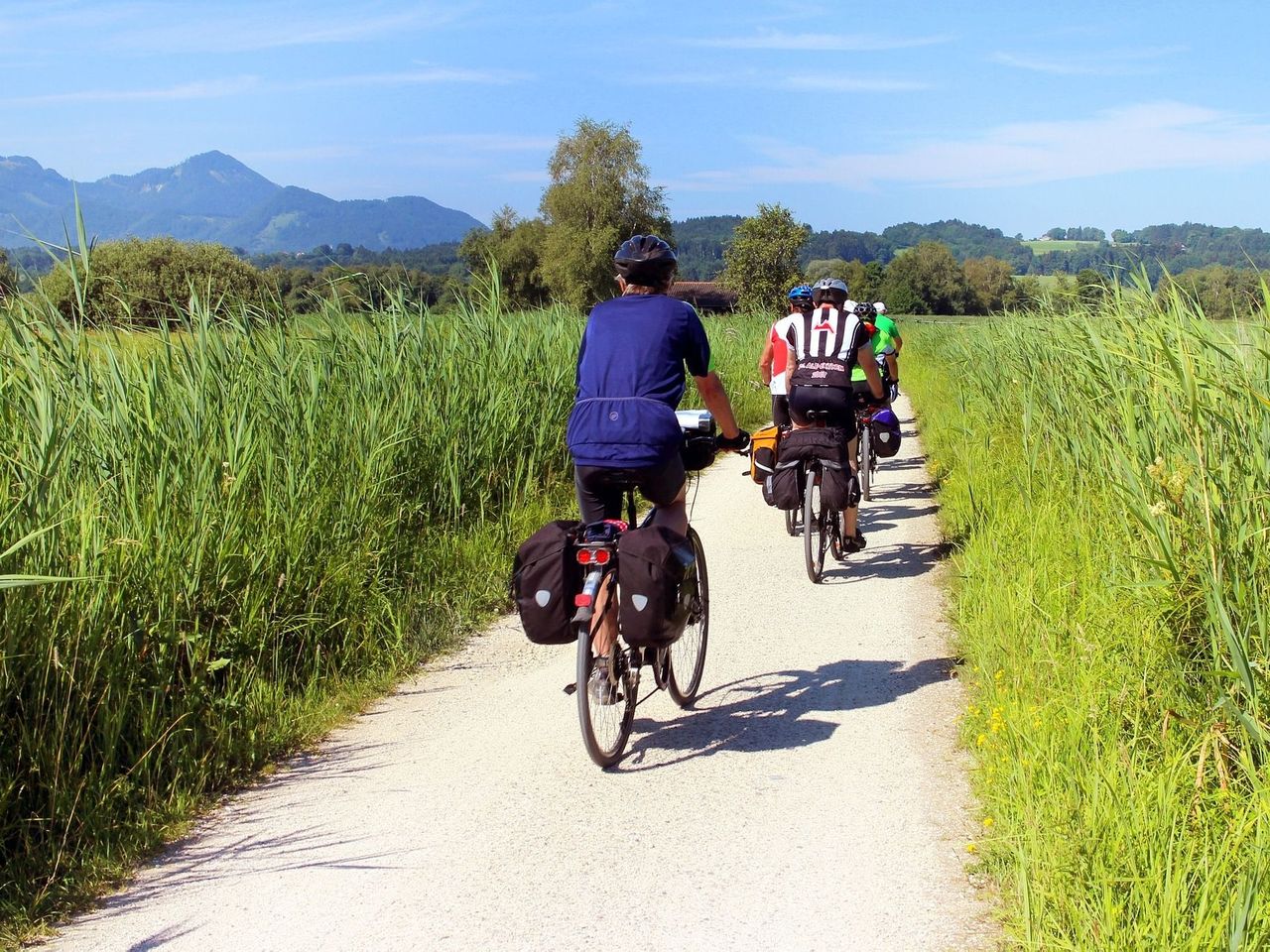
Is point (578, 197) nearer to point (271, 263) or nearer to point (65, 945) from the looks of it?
point (271, 263)

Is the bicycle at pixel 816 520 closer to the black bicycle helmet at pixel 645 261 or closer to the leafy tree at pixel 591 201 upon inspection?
the black bicycle helmet at pixel 645 261

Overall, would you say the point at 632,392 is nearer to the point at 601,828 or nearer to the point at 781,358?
the point at 601,828

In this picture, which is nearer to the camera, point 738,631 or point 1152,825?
point 1152,825

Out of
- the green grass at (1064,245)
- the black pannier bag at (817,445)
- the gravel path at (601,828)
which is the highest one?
the green grass at (1064,245)

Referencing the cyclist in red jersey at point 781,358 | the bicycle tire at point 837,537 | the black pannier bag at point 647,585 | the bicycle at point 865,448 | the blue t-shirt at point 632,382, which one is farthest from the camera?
the bicycle at point 865,448

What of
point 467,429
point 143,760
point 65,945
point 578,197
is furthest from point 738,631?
point 578,197

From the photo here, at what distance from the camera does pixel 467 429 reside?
852 centimetres

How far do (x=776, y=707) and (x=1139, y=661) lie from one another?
68.5 inches

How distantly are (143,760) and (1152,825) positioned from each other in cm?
336

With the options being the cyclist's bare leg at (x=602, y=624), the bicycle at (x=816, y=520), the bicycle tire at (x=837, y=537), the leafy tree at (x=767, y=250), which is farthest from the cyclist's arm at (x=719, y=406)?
the leafy tree at (x=767, y=250)

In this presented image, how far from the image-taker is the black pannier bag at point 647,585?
4398 millimetres

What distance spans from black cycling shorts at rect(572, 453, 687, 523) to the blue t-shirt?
0.17 ft

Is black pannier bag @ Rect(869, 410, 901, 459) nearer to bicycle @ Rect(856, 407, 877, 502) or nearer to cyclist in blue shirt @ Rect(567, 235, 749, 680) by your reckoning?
bicycle @ Rect(856, 407, 877, 502)

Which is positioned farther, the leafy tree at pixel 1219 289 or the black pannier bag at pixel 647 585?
the leafy tree at pixel 1219 289
